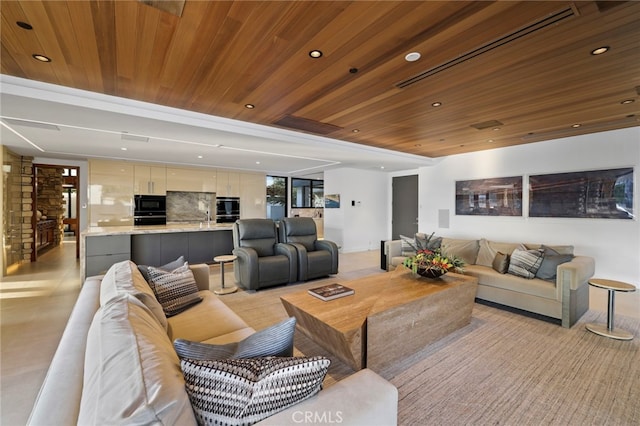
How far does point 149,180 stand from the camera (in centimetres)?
670

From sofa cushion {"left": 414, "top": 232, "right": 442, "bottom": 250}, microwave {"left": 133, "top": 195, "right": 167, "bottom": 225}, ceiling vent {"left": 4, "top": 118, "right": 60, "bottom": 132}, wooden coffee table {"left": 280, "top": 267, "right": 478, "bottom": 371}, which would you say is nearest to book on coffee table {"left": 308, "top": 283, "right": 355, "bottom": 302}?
wooden coffee table {"left": 280, "top": 267, "right": 478, "bottom": 371}

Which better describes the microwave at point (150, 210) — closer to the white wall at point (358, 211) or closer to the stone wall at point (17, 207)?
the stone wall at point (17, 207)

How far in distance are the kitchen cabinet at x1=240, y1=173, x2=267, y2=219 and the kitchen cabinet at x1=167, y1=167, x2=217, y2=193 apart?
0.87 m

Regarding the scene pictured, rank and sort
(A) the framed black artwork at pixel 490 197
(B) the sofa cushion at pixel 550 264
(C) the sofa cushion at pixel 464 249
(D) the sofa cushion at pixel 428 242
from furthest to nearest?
(A) the framed black artwork at pixel 490 197 → (D) the sofa cushion at pixel 428 242 → (C) the sofa cushion at pixel 464 249 → (B) the sofa cushion at pixel 550 264

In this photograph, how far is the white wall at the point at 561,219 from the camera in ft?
13.8

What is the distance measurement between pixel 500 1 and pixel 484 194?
5.04m

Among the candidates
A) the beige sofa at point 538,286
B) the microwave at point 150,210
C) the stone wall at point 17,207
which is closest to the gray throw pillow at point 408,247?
the beige sofa at point 538,286

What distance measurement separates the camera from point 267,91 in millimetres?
2836

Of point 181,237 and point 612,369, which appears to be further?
point 181,237

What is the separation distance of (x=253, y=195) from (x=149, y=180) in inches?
109

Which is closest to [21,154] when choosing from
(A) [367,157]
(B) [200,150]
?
(B) [200,150]

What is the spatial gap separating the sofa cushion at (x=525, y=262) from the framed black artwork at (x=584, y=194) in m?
2.12

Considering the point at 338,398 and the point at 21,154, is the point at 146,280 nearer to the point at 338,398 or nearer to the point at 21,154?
the point at 338,398

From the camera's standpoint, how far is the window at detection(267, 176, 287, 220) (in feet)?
31.3
